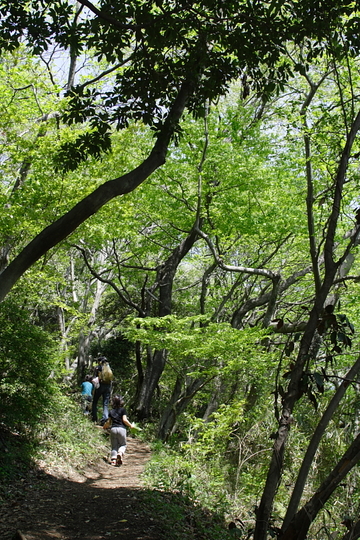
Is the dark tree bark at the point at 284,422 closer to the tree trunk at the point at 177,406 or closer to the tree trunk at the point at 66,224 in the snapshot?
the tree trunk at the point at 66,224

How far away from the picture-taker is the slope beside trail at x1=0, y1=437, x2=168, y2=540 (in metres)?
4.96

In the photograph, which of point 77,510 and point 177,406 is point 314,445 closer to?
point 77,510

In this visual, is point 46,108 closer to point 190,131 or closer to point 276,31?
point 190,131

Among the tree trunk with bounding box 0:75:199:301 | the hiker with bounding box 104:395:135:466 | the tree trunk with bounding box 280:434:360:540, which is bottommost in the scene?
the hiker with bounding box 104:395:135:466

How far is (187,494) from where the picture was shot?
756 centimetres

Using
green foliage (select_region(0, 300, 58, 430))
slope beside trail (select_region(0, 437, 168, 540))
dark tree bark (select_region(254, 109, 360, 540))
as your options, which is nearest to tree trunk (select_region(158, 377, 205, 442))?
slope beside trail (select_region(0, 437, 168, 540))

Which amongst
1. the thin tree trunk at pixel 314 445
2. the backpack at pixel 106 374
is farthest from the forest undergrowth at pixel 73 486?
the thin tree trunk at pixel 314 445

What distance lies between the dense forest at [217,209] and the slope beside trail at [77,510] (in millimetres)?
994

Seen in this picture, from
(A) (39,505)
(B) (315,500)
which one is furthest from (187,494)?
(B) (315,500)

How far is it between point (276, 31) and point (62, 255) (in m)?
16.2

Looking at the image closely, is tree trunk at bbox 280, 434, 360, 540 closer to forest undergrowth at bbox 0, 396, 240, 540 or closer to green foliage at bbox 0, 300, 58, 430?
forest undergrowth at bbox 0, 396, 240, 540

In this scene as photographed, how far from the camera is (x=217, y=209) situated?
1257cm

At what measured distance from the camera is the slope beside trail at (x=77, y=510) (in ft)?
16.3

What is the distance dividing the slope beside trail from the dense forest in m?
0.99
